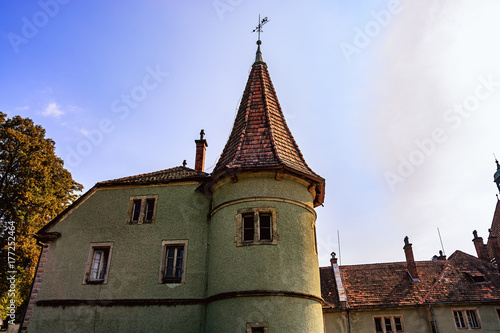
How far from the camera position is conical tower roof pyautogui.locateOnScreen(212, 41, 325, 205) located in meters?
12.9

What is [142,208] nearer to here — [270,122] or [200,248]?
[200,248]

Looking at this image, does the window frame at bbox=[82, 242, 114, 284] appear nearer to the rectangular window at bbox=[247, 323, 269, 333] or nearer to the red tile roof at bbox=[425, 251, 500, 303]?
the rectangular window at bbox=[247, 323, 269, 333]

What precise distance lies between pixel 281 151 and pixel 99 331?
8957 millimetres

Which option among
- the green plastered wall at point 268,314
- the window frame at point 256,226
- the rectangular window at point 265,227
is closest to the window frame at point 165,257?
the green plastered wall at point 268,314

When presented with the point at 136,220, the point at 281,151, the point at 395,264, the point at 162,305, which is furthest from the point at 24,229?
the point at 395,264

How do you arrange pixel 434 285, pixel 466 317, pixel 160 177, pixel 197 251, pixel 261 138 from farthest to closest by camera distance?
pixel 434 285
pixel 466 317
pixel 160 177
pixel 261 138
pixel 197 251

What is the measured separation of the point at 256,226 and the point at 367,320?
55.8ft

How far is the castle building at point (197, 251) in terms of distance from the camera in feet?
36.7

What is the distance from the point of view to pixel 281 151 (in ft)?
45.1

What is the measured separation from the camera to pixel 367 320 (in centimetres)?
2445

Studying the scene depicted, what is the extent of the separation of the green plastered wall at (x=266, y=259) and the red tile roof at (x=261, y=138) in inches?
27.1

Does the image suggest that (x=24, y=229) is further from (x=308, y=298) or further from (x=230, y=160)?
(x=308, y=298)

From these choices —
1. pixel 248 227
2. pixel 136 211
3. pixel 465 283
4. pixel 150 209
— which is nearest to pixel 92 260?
pixel 136 211

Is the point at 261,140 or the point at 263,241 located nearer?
the point at 263,241
